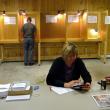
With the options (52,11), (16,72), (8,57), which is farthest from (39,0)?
(16,72)

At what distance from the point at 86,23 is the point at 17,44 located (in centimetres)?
246

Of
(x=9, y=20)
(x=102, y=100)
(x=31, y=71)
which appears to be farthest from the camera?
(x=9, y=20)

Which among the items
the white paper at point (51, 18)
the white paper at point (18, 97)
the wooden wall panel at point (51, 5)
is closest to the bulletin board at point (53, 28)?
the white paper at point (51, 18)

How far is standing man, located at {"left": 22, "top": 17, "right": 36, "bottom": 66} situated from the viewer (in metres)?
6.43

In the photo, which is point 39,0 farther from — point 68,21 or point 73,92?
point 73,92

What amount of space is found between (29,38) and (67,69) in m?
4.06

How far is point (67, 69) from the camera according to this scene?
2586mm

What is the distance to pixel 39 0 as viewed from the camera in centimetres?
713

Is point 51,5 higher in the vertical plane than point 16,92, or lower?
higher

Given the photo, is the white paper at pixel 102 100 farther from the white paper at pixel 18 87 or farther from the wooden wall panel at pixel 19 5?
the wooden wall panel at pixel 19 5

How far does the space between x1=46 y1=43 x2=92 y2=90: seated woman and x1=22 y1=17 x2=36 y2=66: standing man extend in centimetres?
403

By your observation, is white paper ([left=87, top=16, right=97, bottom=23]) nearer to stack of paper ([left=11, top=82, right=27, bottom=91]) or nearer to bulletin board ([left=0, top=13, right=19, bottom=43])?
bulletin board ([left=0, top=13, right=19, bottom=43])

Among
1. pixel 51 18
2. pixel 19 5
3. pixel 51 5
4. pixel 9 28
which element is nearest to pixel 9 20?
pixel 9 28

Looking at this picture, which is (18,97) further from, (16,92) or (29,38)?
(29,38)
